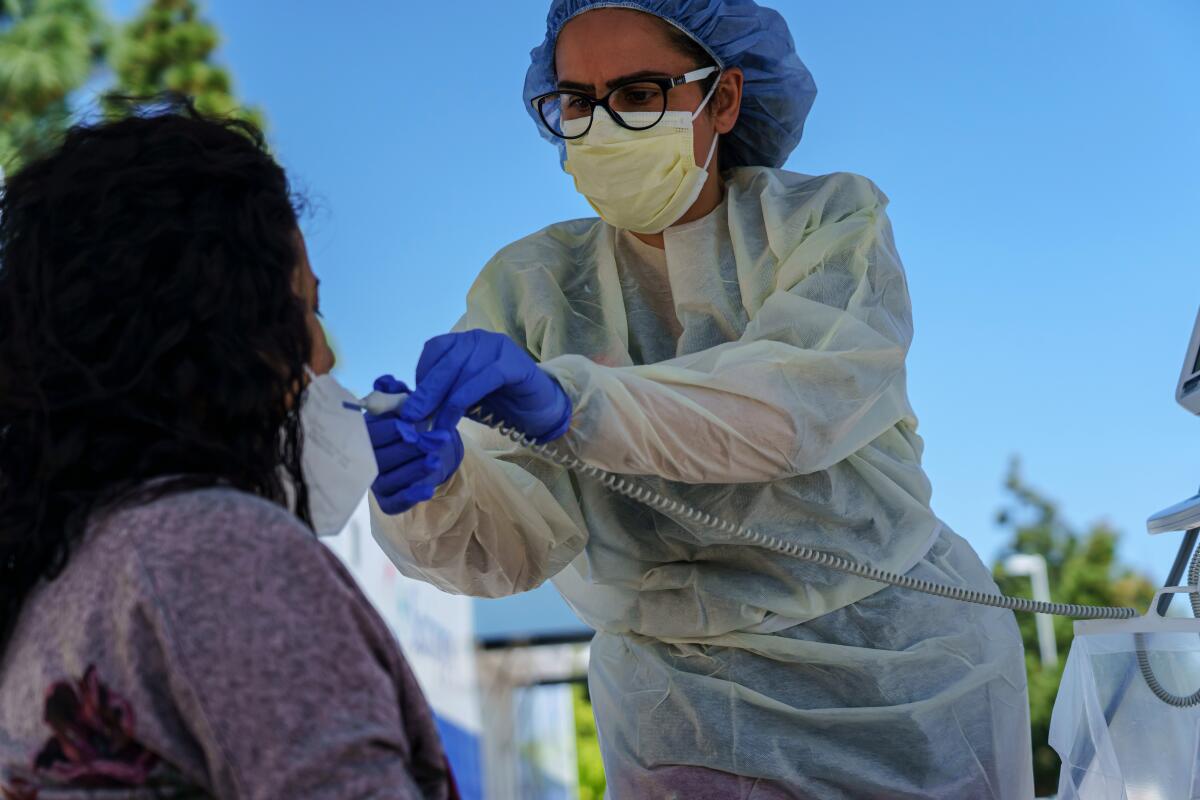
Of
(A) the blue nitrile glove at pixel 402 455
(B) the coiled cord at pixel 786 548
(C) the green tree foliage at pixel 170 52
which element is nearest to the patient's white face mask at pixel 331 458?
(A) the blue nitrile glove at pixel 402 455

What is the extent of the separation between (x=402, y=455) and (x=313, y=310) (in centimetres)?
27

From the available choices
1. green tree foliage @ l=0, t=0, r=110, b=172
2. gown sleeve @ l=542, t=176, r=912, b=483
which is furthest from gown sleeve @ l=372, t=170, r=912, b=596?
green tree foliage @ l=0, t=0, r=110, b=172

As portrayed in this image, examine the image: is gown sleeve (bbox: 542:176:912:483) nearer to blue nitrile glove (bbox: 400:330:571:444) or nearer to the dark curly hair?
blue nitrile glove (bbox: 400:330:571:444)

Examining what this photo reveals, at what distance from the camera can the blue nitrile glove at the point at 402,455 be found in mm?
1542

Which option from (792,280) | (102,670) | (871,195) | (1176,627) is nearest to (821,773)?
(1176,627)

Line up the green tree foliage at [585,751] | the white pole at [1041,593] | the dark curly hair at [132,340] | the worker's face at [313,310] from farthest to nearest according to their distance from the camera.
→ the green tree foliage at [585,751] → the white pole at [1041,593] → the worker's face at [313,310] → the dark curly hair at [132,340]

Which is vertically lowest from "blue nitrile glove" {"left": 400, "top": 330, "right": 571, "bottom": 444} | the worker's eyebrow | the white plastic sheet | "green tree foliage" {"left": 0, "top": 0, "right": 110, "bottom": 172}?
the white plastic sheet

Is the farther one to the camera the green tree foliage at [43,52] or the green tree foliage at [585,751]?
the green tree foliage at [585,751]

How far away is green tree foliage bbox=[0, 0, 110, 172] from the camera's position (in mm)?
9422

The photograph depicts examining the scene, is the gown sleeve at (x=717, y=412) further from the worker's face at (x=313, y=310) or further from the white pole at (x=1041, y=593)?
the white pole at (x=1041, y=593)

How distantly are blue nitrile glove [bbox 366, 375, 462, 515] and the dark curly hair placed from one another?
341mm

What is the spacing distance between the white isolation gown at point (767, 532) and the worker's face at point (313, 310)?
375 mm

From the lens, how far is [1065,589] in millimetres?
14734

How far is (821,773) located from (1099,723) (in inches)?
16.2
